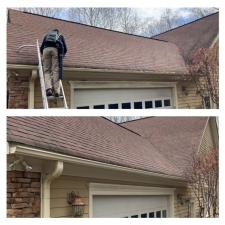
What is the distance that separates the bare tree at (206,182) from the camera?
160 inches

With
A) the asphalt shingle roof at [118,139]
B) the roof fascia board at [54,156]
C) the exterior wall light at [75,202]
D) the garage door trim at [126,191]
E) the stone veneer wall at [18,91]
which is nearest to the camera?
the roof fascia board at [54,156]

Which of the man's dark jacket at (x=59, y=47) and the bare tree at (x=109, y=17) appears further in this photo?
the bare tree at (x=109, y=17)

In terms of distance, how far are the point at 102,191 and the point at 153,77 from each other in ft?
3.66

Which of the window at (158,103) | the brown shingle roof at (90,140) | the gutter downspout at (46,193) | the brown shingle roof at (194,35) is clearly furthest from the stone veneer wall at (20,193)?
the brown shingle roof at (194,35)

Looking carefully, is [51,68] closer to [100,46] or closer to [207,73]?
[100,46]

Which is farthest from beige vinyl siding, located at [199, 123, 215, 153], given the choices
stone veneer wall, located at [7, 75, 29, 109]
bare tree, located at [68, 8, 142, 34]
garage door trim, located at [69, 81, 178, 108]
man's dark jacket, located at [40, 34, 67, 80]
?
stone veneer wall, located at [7, 75, 29, 109]

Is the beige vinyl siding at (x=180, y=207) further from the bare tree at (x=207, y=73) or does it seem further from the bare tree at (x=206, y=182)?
the bare tree at (x=207, y=73)

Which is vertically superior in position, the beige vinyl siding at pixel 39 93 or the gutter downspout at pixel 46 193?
the beige vinyl siding at pixel 39 93

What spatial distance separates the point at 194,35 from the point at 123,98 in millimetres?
983

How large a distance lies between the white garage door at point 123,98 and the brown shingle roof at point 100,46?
0.67 ft

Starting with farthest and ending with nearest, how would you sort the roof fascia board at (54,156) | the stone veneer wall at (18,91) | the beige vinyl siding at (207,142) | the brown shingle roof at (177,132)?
the brown shingle roof at (177,132), the beige vinyl siding at (207,142), the stone veneer wall at (18,91), the roof fascia board at (54,156)

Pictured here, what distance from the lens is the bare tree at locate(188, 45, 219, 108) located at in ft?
13.0

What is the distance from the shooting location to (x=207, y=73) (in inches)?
156
